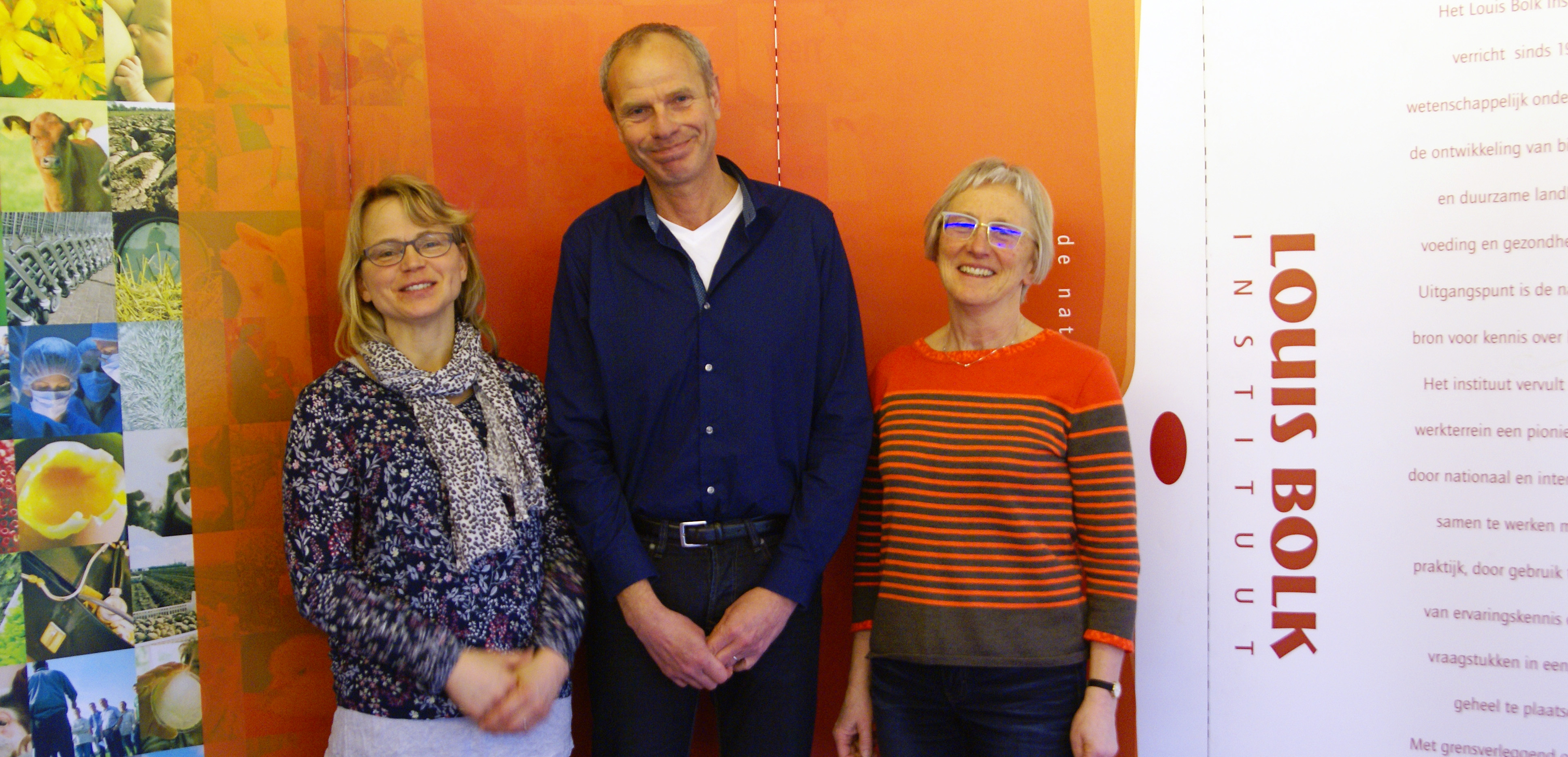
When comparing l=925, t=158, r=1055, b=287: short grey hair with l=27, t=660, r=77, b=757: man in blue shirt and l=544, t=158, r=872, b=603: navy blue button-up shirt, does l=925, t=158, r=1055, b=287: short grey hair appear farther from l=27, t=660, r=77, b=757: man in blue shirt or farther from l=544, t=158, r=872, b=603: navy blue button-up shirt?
l=27, t=660, r=77, b=757: man in blue shirt

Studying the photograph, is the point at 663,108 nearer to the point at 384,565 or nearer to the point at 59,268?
the point at 384,565

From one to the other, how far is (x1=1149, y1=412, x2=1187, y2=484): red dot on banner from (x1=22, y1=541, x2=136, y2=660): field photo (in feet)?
8.27

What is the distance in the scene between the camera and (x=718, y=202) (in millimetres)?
1996

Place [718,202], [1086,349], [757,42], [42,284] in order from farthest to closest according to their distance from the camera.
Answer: [757,42], [42,284], [718,202], [1086,349]

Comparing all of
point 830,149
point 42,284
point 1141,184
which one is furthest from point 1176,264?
point 42,284

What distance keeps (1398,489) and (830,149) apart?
1574 mm

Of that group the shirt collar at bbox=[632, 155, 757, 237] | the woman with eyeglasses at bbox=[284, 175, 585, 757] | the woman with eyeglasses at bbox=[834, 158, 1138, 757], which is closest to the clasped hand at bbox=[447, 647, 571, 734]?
the woman with eyeglasses at bbox=[284, 175, 585, 757]

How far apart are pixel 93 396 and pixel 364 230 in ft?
2.96

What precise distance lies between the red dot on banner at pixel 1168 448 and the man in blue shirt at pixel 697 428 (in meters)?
0.79

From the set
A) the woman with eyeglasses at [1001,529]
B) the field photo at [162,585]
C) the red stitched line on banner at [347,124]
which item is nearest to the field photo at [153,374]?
the field photo at [162,585]

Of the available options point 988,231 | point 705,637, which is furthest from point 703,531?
point 988,231

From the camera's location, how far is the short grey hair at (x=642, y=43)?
73.8 inches

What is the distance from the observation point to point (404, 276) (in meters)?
1.83

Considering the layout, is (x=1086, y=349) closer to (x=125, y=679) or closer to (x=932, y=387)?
(x=932, y=387)
